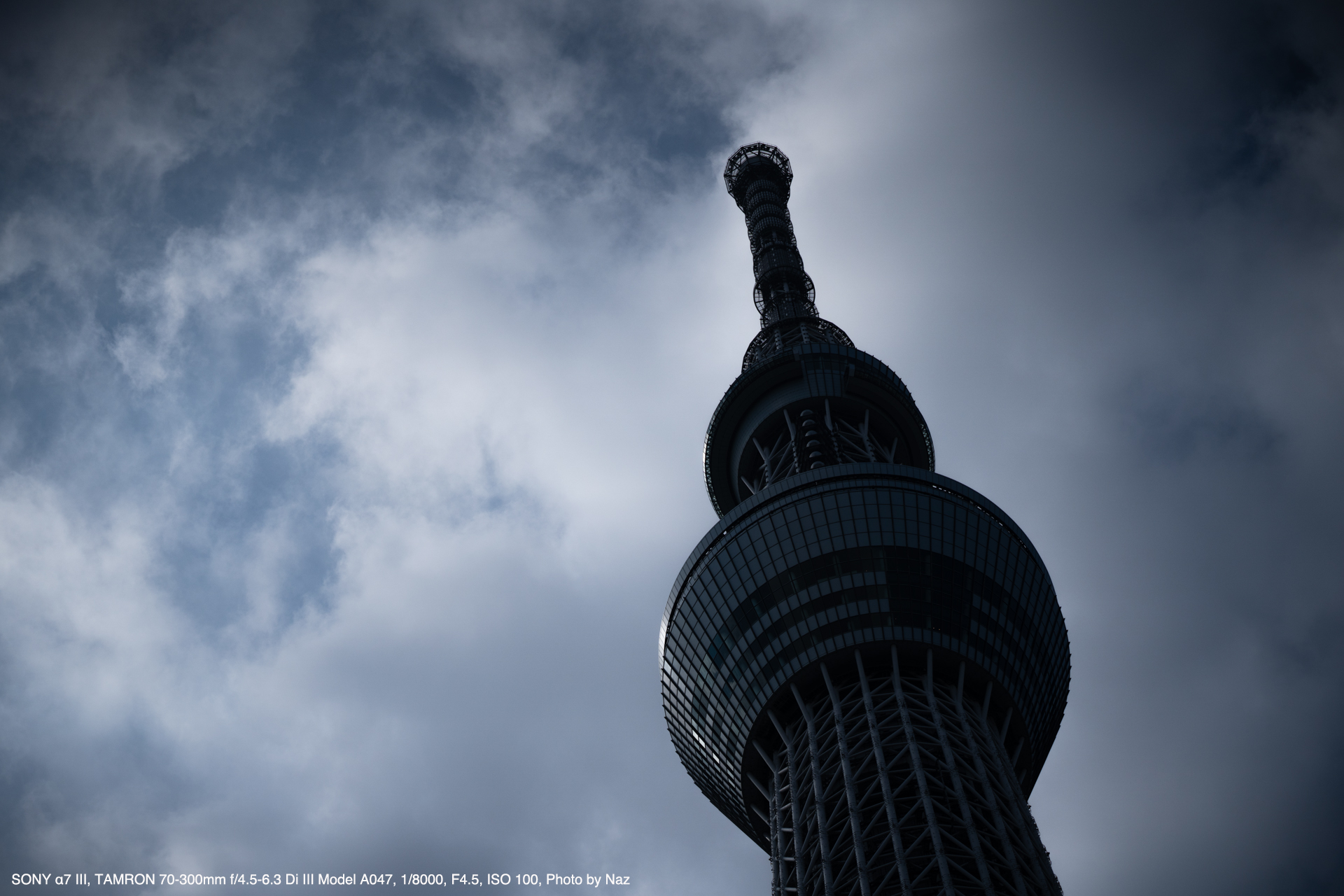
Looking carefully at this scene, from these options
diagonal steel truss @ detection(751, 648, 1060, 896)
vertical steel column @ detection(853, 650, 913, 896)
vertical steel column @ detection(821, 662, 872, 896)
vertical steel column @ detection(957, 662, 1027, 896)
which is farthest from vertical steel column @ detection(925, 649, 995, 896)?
vertical steel column @ detection(821, 662, 872, 896)

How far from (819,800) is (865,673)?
956cm

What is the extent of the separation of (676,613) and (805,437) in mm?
20669

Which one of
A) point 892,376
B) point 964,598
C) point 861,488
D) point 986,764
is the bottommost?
point 986,764

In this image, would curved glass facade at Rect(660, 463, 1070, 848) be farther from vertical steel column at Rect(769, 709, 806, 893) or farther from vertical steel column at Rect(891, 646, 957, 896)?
vertical steel column at Rect(891, 646, 957, 896)

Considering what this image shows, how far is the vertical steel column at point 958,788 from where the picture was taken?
51469 mm

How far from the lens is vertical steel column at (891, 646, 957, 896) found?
168ft

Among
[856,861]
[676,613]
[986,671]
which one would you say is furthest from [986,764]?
[676,613]

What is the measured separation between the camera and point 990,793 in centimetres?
5819

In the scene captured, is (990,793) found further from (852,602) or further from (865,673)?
(852,602)

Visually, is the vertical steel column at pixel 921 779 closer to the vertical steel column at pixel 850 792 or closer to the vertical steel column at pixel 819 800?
the vertical steel column at pixel 850 792

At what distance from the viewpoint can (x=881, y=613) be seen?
216ft

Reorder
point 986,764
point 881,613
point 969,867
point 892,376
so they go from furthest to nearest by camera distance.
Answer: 1. point 892,376
2. point 881,613
3. point 986,764
4. point 969,867

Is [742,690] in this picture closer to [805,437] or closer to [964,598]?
[964,598]

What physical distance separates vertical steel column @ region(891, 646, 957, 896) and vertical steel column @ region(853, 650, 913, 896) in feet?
5.32
